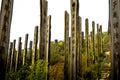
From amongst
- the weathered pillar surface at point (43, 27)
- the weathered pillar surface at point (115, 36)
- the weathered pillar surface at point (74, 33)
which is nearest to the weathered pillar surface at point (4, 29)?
the weathered pillar surface at point (115, 36)

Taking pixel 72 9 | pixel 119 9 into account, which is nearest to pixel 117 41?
pixel 119 9

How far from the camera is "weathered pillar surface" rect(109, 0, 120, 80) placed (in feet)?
16.2

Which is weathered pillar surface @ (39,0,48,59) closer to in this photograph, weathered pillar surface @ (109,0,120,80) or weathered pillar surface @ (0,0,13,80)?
weathered pillar surface @ (0,0,13,80)

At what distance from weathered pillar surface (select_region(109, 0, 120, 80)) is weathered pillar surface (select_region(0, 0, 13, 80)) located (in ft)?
9.65

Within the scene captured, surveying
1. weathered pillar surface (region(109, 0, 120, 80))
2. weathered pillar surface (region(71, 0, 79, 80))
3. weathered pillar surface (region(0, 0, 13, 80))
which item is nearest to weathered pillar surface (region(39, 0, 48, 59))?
weathered pillar surface (region(71, 0, 79, 80))

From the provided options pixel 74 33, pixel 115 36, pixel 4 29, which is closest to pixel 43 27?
pixel 74 33

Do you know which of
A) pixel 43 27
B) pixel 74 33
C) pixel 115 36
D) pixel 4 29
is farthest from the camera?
pixel 43 27

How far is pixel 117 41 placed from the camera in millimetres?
5039

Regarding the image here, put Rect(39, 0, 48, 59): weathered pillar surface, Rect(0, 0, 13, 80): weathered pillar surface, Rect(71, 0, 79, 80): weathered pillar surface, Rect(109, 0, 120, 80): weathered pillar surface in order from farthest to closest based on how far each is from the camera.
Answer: Rect(39, 0, 48, 59): weathered pillar surface
Rect(71, 0, 79, 80): weathered pillar surface
Rect(0, 0, 13, 80): weathered pillar surface
Rect(109, 0, 120, 80): weathered pillar surface

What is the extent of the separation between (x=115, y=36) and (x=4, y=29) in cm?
309

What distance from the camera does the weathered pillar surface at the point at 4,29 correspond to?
20.0ft

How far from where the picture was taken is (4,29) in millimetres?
6273

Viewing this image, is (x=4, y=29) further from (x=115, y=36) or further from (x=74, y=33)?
(x=74, y=33)

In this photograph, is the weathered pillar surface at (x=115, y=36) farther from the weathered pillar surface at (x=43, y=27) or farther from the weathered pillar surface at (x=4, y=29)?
the weathered pillar surface at (x=43, y=27)
